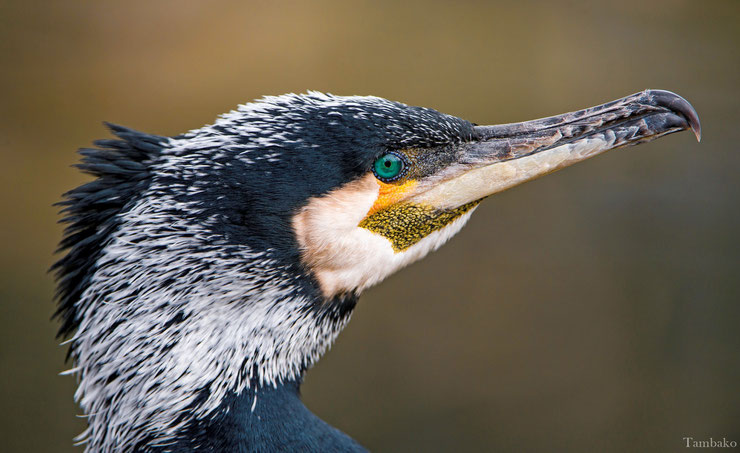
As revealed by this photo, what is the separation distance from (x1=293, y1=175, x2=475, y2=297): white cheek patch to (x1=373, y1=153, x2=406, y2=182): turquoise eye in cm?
3

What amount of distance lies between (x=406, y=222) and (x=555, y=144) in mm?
400

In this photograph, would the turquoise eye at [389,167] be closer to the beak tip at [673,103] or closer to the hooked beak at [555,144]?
the hooked beak at [555,144]

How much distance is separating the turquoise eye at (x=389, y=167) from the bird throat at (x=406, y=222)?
0.07 m

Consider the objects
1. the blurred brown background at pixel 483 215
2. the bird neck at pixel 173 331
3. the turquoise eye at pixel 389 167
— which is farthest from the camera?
the blurred brown background at pixel 483 215

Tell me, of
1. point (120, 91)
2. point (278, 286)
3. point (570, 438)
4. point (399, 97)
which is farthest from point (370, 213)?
point (570, 438)

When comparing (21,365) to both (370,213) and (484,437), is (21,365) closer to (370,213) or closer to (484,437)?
(484,437)

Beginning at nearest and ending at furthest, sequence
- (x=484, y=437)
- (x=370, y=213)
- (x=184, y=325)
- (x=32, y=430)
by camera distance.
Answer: (x=184, y=325)
(x=370, y=213)
(x=32, y=430)
(x=484, y=437)

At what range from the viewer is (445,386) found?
164 inches

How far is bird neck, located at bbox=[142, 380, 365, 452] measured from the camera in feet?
4.85

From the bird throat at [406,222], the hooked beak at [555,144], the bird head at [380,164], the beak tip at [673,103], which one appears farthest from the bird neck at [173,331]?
the beak tip at [673,103]

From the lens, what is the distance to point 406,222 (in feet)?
5.31

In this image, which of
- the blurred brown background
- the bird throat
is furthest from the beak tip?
the blurred brown background

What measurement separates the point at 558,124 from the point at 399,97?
2.46 m

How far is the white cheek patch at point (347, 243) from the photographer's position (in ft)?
4.94
